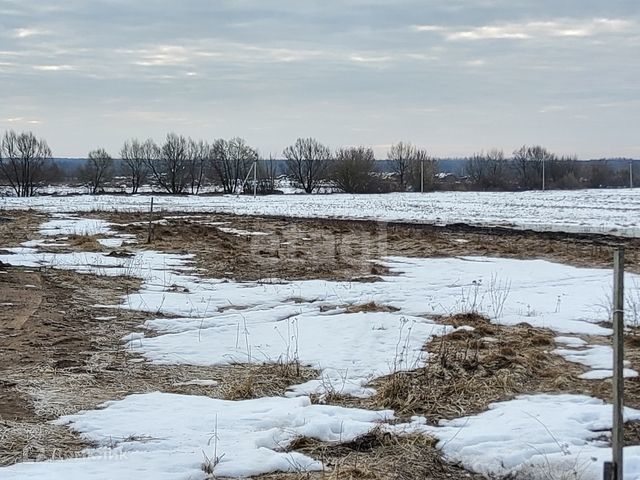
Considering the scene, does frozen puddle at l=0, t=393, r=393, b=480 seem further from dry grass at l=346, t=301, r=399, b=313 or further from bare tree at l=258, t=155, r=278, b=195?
bare tree at l=258, t=155, r=278, b=195

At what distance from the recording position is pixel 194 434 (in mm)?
5875

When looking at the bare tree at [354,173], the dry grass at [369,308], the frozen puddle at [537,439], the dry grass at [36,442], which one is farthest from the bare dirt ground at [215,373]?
the bare tree at [354,173]

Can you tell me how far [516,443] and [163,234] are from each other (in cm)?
1972

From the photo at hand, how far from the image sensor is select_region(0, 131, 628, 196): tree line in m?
85.1

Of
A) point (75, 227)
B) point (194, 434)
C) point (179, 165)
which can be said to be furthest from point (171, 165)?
point (194, 434)

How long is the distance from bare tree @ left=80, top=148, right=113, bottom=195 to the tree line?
0.12m

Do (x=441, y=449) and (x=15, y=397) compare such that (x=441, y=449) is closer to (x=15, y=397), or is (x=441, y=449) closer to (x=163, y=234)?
(x=15, y=397)

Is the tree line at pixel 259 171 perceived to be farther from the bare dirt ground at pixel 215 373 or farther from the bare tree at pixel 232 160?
Answer: the bare dirt ground at pixel 215 373

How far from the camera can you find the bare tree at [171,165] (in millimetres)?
90125

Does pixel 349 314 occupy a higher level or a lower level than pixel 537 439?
higher

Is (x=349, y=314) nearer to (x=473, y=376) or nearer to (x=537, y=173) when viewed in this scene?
(x=473, y=376)

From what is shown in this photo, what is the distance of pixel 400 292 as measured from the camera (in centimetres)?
1357

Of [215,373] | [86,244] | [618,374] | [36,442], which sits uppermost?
[618,374]

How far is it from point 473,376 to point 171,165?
289ft
